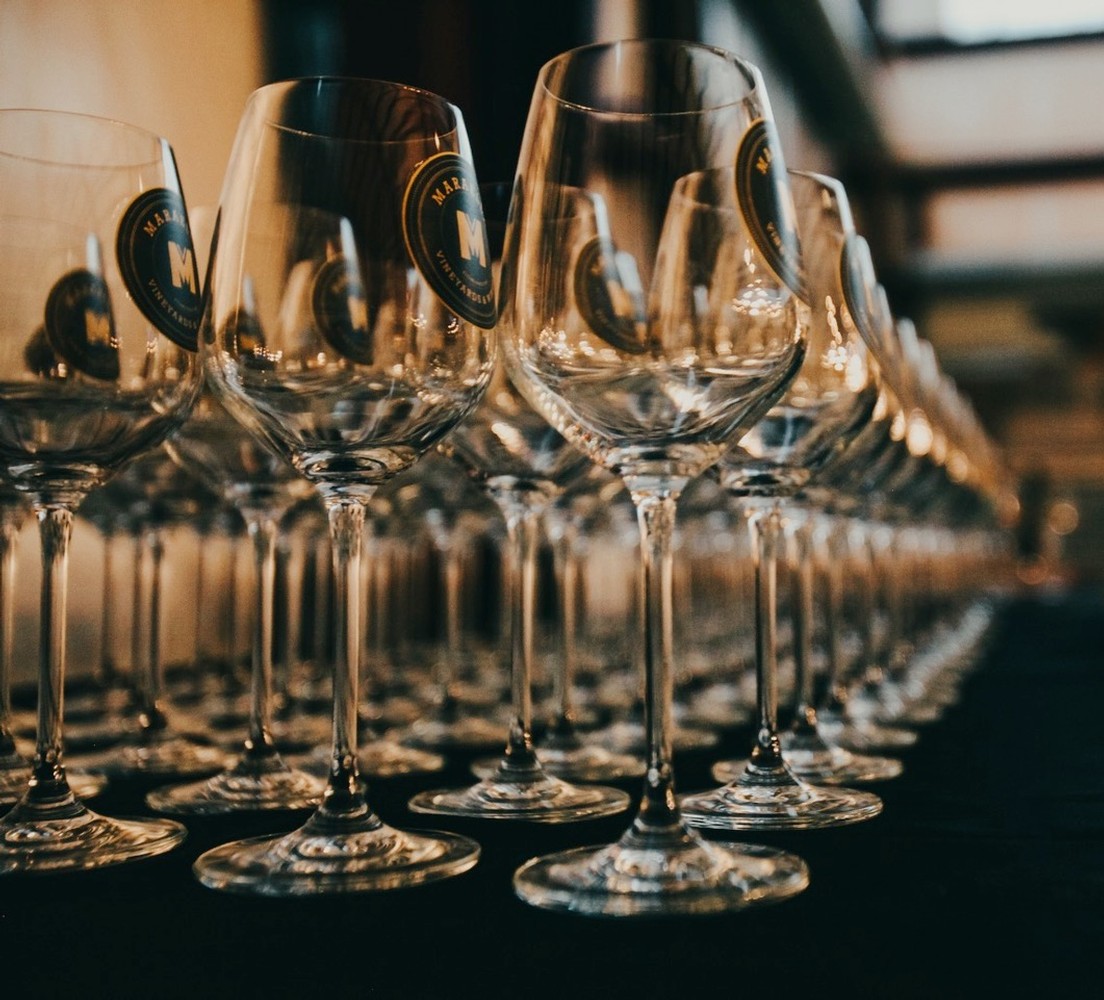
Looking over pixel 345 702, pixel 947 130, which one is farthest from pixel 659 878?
pixel 947 130

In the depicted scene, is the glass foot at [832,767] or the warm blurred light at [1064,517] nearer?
the glass foot at [832,767]

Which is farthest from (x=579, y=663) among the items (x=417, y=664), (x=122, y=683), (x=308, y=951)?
(x=308, y=951)

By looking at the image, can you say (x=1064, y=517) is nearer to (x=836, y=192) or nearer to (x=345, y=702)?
(x=836, y=192)

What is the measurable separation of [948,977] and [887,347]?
74cm

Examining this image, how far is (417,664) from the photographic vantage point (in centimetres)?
212

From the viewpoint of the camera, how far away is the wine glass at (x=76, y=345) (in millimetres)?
Answer: 630

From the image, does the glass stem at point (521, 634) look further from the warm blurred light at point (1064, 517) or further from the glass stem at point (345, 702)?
the warm blurred light at point (1064, 517)

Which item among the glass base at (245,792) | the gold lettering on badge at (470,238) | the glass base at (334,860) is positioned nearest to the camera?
the glass base at (334,860)

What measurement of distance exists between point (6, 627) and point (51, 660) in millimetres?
393

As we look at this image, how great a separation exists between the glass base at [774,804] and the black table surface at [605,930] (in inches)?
0.9

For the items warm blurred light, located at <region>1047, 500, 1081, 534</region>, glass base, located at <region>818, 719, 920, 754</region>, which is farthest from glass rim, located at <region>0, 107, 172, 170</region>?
warm blurred light, located at <region>1047, 500, 1081, 534</region>

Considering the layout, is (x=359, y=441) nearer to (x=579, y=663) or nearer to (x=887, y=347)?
(x=887, y=347)

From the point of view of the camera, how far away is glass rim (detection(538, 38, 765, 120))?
2.03ft

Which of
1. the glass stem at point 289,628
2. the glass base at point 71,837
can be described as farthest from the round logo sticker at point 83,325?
the glass stem at point 289,628
